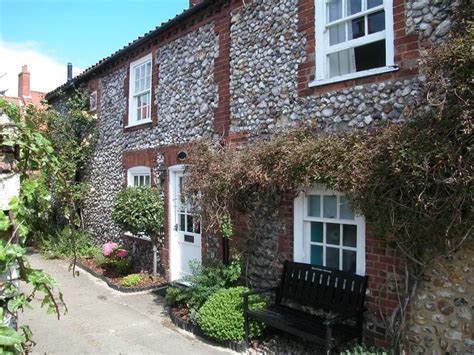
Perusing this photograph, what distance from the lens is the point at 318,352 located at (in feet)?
17.4

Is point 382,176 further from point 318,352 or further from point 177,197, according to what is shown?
point 177,197

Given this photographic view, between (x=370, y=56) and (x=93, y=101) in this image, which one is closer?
(x=370, y=56)

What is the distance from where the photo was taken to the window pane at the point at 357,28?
5477 mm

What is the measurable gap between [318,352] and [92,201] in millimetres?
9479

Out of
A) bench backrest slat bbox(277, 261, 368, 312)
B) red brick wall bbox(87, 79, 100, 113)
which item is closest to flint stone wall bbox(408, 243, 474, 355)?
bench backrest slat bbox(277, 261, 368, 312)

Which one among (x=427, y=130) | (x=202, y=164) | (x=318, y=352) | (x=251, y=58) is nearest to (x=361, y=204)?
(x=427, y=130)

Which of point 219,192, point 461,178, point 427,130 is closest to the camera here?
point 461,178

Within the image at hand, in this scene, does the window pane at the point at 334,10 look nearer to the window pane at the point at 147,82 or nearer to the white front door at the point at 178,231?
the white front door at the point at 178,231

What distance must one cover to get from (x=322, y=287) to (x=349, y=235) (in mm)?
775

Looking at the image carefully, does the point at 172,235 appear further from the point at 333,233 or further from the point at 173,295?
the point at 333,233

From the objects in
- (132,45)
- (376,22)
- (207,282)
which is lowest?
(207,282)

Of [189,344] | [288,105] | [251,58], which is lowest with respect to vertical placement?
[189,344]

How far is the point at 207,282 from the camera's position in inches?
258

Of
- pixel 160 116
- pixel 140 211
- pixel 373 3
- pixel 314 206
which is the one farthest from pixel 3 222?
pixel 160 116
